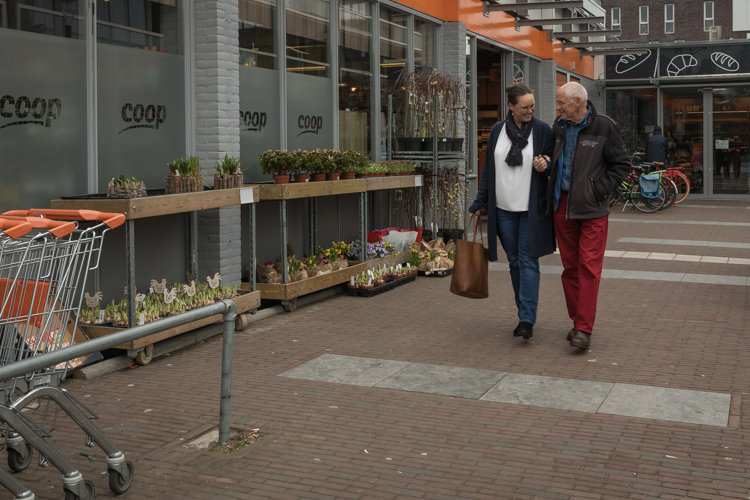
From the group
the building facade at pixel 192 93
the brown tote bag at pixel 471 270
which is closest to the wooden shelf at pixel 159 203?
the building facade at pixel 192 93

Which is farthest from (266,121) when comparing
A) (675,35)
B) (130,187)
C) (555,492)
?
(675,35)

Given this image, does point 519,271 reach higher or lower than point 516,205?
lower

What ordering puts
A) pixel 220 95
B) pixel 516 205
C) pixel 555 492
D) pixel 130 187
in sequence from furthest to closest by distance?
1. pixel 220 95
2. pixel 516 205
3. pixel 130 187
4. pixel 555 492

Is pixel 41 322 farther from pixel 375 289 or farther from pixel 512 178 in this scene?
pixel 375 289

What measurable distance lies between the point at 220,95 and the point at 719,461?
5.54 metres

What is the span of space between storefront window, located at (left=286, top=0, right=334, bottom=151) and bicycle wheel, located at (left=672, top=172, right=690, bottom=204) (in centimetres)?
1531

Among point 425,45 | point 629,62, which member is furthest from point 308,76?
point 629,62

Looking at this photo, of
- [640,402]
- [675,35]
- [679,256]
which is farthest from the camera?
[675,35]

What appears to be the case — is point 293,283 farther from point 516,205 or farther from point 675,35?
point 675,35

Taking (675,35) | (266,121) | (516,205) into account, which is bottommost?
(516,205)

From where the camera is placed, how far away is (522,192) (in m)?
6.79

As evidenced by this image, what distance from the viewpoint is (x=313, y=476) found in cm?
405

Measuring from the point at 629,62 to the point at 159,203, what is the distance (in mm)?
22704

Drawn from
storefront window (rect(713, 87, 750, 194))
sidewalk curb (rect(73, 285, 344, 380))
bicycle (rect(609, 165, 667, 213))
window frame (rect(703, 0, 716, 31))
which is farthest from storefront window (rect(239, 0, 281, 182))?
window frame (rect(703, 0, 716, 31))
